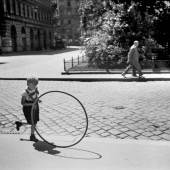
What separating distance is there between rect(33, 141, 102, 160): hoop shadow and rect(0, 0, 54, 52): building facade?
106 feet

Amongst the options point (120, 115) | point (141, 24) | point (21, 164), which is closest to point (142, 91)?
point (120, 115)

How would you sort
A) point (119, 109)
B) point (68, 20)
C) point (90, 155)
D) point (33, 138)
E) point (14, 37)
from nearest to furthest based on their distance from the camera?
1. point (90, 155)
2. point (33, 138)
3. point (119, 109)
4. point (14, 37)
5. point (68, 20)

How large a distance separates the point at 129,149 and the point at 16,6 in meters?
51.9

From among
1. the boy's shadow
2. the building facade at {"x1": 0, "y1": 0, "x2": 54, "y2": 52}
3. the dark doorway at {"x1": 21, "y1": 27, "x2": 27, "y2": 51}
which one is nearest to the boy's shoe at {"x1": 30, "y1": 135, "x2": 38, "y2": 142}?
the boy's shadow

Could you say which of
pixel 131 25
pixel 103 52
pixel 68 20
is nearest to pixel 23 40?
pixel 131 25

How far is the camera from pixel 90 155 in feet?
15.4

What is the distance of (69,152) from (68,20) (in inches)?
3879

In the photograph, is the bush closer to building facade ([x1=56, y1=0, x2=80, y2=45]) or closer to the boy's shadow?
the boy's shadow

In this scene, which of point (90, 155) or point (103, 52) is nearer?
point (90, 155)

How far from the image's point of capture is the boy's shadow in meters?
4.86

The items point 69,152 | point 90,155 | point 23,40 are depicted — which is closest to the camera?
point 90,155

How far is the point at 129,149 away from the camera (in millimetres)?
4855

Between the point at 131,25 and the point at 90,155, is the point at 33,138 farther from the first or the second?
the point at 131,25

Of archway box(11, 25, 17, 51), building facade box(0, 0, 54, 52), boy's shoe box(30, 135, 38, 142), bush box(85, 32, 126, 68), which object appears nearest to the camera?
boy's shoe box(30, 135, 38, 142)
